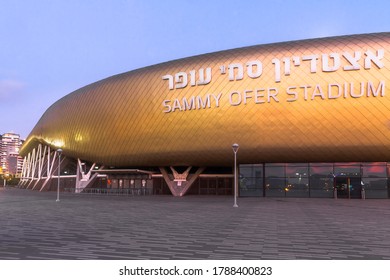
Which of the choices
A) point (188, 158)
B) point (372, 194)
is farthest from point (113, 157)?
point (372, 194)

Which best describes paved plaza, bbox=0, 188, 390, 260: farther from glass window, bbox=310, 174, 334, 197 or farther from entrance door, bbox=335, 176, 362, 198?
entrance door, bbox=335, 176, 362, 198

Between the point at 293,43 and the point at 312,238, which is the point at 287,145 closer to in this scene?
the point at 293,43

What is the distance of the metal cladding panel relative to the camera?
35875mm

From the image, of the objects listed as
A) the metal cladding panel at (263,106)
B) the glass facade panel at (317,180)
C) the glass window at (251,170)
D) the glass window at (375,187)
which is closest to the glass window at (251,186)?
the glass facade panel at (317,180)

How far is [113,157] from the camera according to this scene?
5094 centimetres

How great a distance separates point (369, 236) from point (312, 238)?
2153 millimetres

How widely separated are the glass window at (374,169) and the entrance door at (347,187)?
140 cm

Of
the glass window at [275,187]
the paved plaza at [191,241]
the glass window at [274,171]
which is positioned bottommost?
the paved plaza at [191,241]

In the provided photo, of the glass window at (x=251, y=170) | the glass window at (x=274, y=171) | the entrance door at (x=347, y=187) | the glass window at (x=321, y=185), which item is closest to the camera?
the entrance door at (x=347, y=187)

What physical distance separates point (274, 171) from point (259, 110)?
992cm

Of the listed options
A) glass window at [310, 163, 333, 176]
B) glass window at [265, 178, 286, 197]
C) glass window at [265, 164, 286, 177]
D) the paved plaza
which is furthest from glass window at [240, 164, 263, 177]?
the paved plaza

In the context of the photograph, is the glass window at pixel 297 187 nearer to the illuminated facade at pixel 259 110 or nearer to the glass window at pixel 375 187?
the illuminated facade at pixel 259 110

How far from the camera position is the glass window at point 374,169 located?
4212 centimetres

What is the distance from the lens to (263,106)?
38469mm
